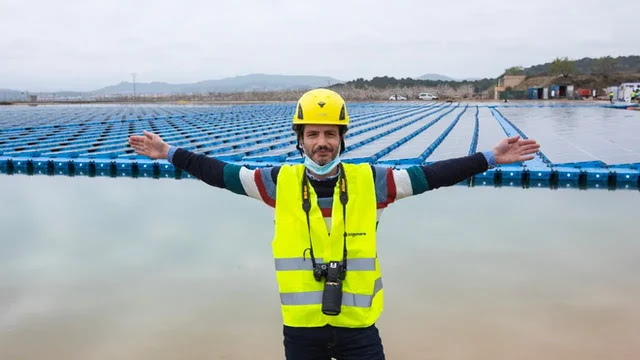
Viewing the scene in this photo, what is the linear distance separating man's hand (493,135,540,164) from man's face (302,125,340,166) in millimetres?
788

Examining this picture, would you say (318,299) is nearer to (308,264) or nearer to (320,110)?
(308,264)

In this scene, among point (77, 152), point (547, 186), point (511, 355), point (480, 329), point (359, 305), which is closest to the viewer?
point (359, 305)

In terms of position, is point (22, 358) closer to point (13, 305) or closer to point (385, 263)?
point (13, 305)

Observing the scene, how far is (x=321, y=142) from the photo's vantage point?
8.82 ft

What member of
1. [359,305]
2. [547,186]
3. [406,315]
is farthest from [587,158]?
[359,305]

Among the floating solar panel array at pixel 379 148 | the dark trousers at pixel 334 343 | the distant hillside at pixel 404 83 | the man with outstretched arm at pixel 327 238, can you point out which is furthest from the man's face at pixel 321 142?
the distant hillside at pixel 404 83

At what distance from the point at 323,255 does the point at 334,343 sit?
0.37 metres

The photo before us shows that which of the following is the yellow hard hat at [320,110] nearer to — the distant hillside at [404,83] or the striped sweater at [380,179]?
the striped sweater at [380,179]

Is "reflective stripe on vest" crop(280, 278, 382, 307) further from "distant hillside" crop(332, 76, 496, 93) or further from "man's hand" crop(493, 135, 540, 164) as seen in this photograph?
"distant hillside" crop(332, 76, 496, 93)

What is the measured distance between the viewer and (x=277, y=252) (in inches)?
105

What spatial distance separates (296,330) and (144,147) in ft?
3.84

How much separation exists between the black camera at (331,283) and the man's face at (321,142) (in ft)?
1.45

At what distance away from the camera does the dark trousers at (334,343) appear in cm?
259

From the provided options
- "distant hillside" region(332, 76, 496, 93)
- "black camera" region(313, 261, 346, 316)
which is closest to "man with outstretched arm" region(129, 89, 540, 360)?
"black camera" region(313, 261, 346, 316)
